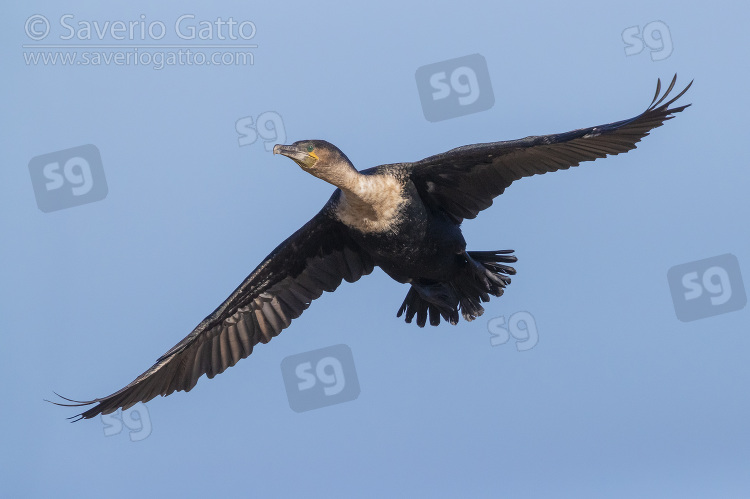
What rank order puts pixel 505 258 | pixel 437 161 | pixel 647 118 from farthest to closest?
pixel 505 258, pixel 437 161, pixel 647 118

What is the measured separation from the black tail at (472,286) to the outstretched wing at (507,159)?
0.52 meters

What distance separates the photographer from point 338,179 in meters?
10.8

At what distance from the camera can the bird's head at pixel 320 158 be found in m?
10.6

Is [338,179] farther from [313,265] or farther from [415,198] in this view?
[313,265]

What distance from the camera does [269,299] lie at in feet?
40.7

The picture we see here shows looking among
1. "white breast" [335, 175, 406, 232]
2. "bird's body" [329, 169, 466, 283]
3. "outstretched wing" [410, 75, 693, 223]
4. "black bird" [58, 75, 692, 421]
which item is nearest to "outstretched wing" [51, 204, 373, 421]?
"black bird" [58, 75, 692, 421]

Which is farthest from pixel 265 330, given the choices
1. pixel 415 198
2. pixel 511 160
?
pixel 511 160

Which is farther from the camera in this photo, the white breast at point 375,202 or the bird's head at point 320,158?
the white breast at point 375,202

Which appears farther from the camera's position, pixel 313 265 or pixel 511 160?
pixel 313 265

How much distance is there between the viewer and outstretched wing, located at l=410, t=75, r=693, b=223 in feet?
35.1

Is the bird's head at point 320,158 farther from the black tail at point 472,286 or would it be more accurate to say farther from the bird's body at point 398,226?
the black tail at point 472,286

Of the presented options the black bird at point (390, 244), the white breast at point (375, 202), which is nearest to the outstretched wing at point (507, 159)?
the black bird at point (390, 244)

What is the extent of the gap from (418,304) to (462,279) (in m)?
0.69

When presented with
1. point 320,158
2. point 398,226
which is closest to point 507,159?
point 398,226
